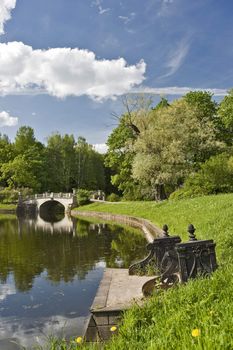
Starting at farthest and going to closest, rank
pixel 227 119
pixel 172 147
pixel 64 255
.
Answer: pixel 227 119 → pixel 172 147 → pixel 64 255

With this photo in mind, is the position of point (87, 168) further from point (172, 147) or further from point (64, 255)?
point (64, 255)

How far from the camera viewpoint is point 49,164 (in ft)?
288

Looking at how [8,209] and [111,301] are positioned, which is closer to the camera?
[111,301]

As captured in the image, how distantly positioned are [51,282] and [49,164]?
75143 mm

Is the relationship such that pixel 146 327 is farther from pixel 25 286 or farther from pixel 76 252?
pixel 76 252

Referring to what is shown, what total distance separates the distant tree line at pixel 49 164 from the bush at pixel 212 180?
46.8 meters

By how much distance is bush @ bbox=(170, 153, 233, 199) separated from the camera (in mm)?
34719

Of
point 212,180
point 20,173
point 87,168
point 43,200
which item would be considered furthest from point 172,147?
point 87,168

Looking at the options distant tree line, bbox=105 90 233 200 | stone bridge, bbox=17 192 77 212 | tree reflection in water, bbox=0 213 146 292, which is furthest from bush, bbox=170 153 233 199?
stone bridge, bbox=17 192 77 212

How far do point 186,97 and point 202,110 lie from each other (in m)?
3.26

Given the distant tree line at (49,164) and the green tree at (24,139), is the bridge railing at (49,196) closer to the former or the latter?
the distant tree line at (49,164)

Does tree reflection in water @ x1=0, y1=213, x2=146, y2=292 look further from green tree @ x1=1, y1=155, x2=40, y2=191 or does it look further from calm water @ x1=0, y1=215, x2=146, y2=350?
green tree @ x1=1, y1=155, x2=40, y2=191

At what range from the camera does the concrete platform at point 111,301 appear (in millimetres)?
7371

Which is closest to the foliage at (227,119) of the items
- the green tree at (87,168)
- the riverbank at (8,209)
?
the riverbank at (8,209)
